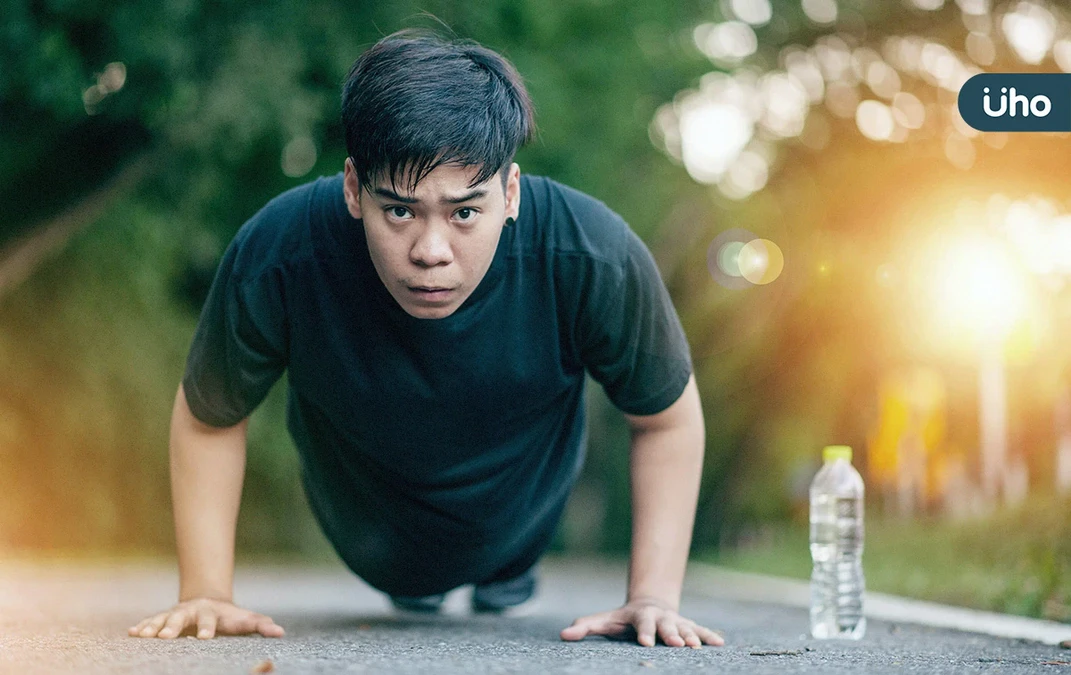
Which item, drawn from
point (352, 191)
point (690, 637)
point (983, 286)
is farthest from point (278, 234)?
point (983, 286)

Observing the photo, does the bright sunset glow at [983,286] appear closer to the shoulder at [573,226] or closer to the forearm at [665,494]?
the forearm at [665,494]

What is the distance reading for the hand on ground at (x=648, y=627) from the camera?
10.8 ft

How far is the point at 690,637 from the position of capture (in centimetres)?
330

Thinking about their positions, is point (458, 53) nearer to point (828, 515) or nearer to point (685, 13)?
point (828, 515)

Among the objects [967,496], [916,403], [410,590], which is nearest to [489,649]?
[410,590]

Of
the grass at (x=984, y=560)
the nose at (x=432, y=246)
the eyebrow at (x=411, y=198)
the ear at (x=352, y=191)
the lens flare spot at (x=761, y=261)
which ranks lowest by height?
the grass at (x=984, y=560)

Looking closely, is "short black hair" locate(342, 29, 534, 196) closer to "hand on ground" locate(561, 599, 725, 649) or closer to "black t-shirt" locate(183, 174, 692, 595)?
"black t-shirt" locate(183, 174, 692, 595)

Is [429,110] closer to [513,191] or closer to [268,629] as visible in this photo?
[513,191]

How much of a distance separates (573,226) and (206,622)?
1466mm

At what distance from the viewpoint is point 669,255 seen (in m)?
17.2

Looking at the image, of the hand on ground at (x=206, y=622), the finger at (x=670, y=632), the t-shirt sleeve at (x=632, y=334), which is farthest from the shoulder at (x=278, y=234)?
the finger at (x=670, y=632)

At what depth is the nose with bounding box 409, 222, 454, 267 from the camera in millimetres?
2965

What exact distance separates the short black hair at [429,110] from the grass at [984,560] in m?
2.95

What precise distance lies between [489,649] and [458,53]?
5.08ft
